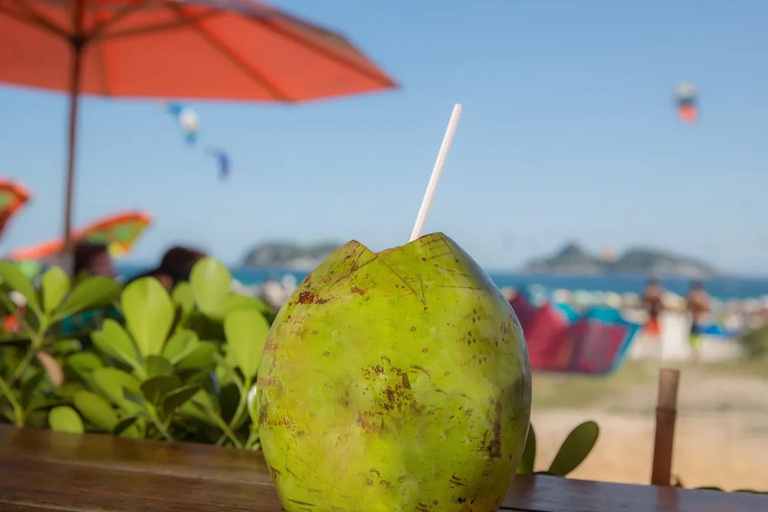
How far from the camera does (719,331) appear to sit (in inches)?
558

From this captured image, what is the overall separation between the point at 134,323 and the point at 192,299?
9.0 inches

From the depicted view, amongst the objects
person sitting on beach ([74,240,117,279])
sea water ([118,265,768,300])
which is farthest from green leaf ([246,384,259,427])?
sea water ([118,265,768,300])

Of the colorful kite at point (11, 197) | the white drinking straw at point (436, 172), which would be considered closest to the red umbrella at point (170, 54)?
the colorful kite at point (11, 197)

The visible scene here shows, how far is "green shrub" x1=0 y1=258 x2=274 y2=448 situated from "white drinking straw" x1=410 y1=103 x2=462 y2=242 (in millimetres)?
249

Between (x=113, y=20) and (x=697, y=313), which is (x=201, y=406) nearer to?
(x=113, y=20)

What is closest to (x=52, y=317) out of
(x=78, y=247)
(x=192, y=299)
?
(x=192, y=299)

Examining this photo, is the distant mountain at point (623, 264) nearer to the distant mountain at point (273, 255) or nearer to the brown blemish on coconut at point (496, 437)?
the distant mountain at point (273, 255)

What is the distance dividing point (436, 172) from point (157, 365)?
40 cm

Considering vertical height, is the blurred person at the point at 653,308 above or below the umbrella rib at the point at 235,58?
below

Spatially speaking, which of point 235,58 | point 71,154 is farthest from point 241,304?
point 235,58

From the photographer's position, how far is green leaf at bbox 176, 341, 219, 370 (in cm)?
87

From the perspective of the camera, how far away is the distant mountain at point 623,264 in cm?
6394

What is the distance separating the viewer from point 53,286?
1.02m

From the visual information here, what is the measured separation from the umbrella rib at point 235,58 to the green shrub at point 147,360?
318cm
